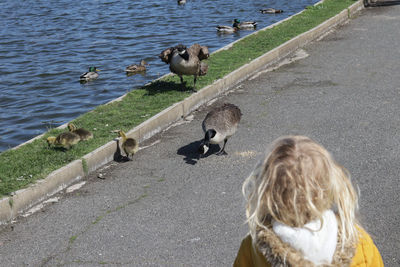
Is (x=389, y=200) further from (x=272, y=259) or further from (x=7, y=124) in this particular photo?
(x=7, y=124)

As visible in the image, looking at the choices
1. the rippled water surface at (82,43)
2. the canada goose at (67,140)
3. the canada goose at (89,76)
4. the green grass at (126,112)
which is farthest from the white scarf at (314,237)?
the canada goose at (89,76)

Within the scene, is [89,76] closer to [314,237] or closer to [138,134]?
[138,134]

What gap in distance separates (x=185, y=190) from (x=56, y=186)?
166cm

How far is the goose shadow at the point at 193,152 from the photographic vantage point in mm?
8539

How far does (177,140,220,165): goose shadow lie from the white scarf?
5.72 m

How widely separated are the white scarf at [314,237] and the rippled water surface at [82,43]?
1005cm

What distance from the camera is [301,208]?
8.70ft

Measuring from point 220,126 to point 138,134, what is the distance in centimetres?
145

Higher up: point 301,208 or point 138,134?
point 301,208

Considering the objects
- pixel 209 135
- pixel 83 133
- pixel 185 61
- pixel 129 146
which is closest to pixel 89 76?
pixel 185 61

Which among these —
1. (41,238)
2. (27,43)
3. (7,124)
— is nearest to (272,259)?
(41,238)

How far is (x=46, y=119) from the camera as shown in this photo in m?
13.6

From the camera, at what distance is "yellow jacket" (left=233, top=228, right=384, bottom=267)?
2.71 meters

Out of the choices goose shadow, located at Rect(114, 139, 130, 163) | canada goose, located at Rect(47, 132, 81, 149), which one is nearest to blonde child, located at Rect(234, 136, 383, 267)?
goose shadow, located at Rect(114, 139, 130, 163)
